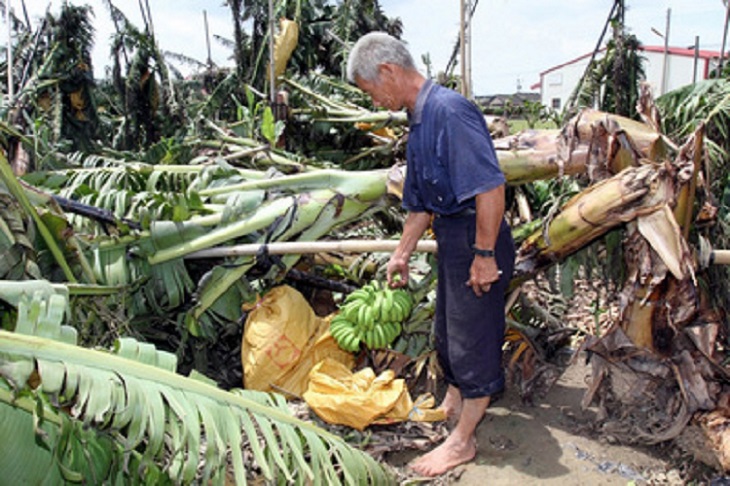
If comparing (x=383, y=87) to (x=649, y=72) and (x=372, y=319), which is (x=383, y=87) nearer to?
(x=372, y=319)

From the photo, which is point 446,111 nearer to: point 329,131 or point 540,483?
point 540,483

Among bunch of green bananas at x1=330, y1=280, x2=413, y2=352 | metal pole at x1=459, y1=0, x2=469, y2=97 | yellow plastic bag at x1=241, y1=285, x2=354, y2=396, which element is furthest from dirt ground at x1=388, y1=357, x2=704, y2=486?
metal pole at x1=459, y1=0, x2=469, y2=97

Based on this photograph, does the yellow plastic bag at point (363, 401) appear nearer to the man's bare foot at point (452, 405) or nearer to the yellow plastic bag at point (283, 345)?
the man's bare foot at point (452, 405)

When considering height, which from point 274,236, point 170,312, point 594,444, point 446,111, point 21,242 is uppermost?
point 446,111

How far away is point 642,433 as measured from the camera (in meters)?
2.77

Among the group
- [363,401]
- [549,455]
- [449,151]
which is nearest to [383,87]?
[449,151]

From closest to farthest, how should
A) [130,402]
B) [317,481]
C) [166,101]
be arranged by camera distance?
[130,402]
[317,481]
[166,101]

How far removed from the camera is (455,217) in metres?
2.63

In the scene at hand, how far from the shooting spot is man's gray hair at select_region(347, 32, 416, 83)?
2.44 m

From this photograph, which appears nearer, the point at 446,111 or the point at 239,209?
the point at 446,111

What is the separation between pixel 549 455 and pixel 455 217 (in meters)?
1.21

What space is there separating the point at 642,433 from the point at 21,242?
280 centimetres

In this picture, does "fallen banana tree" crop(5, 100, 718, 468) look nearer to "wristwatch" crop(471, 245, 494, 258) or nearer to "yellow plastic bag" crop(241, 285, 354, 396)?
"yellow plastic bag" crop(241, 285, 354, 396)

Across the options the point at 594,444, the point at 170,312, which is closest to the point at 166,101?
the point at 170,312
